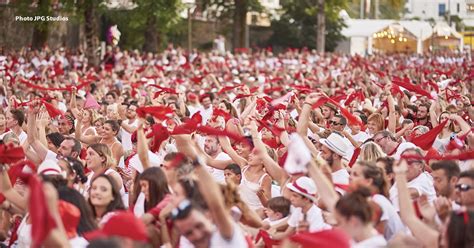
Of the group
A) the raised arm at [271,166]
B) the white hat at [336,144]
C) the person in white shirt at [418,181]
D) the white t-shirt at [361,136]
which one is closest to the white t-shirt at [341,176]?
the white hat at [336,144]

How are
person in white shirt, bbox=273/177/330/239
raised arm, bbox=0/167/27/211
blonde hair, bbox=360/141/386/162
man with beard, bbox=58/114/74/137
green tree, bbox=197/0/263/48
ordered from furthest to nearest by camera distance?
green tree, bbox=197/0/263/48
man with beard, bbox=58/114/74/137
blonde hair, bbox=360/141/386/162
raised arm, bbox=0/167/27/211
person in white shirt, bbox=273/177/330/239

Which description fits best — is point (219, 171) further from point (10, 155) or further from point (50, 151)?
point (10, 155)

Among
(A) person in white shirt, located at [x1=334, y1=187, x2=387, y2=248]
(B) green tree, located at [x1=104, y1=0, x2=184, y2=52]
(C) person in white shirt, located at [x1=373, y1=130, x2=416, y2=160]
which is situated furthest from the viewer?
(B) green tree, located at [x1=104, y1=0, x2=184, y2=52]

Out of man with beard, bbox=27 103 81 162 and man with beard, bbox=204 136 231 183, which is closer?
man with beard, bbox=27 103 81 162

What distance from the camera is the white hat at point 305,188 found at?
8.40 meters

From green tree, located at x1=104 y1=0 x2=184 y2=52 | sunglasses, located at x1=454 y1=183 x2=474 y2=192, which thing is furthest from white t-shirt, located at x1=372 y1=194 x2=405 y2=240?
green tree, located at x1=104 y1=0 x2=184 y2=52

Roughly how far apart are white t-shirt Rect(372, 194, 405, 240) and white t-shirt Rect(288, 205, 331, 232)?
1.33 feet

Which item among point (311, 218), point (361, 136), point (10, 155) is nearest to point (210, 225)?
point (311, 218)

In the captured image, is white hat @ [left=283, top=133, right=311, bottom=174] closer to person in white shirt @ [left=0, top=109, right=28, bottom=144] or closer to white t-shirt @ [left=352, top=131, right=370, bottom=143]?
white t-shirt @ [left=352, top=131, right=370, bottom=143]

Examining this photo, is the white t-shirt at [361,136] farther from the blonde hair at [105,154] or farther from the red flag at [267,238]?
Answer: the red flag at [267,238]

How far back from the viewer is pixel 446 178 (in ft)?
27.8

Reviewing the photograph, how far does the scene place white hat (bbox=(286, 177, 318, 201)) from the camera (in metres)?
8.40

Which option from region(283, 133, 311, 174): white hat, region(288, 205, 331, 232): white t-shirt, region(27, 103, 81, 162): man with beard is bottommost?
region(288, 205, 331, 232): white t-shirt

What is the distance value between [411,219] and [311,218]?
1.26m
